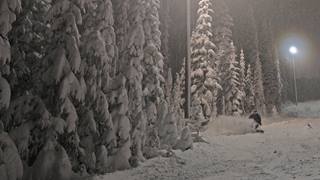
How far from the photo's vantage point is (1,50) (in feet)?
43.6

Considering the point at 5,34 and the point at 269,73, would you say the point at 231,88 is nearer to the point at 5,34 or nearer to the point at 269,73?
the point at 269,73

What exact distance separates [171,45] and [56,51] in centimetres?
6565

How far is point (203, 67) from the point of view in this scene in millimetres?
43375

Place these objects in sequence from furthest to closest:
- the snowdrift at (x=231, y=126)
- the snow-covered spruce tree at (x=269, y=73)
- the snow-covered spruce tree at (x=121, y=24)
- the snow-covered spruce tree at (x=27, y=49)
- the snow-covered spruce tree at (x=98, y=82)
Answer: the snow-covered spruce tree at (x=269, y=73), the snowdrift at (x=231, y=126), the snow-covered spruce tree at (x=121, y=24), the snow-covered spruce tree at (x=98, y=82), the snow-covered spruce tree at (x=27, y=49)

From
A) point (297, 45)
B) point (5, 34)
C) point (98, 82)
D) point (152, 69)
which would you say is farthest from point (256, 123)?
point (297, 45)

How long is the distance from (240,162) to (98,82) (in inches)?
236

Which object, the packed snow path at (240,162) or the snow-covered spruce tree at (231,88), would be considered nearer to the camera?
the packed snow path at (240,162)

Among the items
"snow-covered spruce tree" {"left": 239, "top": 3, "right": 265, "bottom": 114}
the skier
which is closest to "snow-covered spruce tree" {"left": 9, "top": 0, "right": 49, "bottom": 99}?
the skier

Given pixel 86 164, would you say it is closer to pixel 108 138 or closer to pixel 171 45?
pixel 108 138

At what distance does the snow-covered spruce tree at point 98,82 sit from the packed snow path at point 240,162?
101cm

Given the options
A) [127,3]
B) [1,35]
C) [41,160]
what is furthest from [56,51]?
[127,3]

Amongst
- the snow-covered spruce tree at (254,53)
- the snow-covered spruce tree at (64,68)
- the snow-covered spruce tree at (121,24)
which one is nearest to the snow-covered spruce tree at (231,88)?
the snow-covered spruce tree at (254,53)

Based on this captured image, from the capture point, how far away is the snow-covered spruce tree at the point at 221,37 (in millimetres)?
54388

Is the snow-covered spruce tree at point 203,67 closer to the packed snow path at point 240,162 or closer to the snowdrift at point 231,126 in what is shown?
the snowdrift at point 231,126
